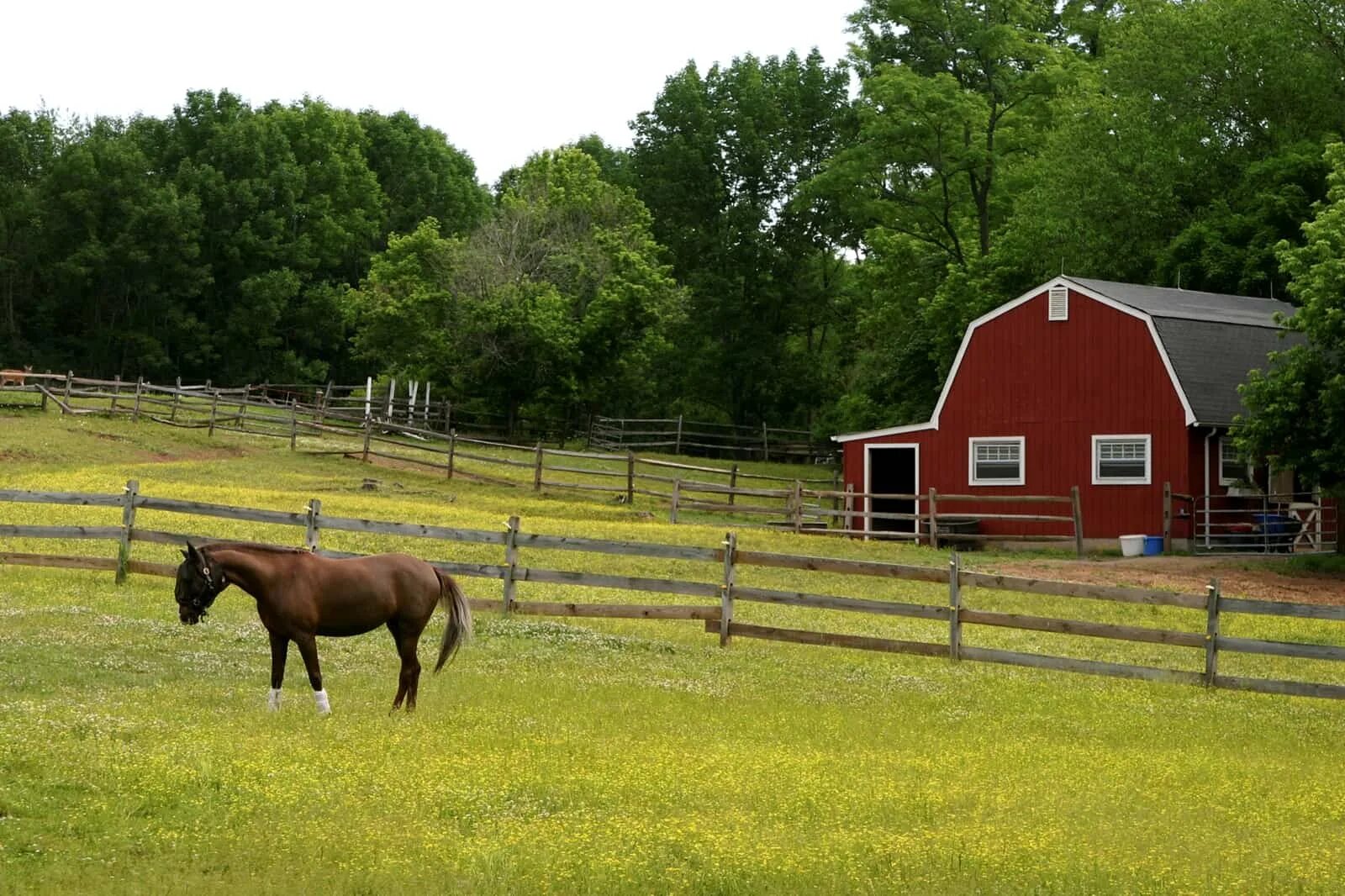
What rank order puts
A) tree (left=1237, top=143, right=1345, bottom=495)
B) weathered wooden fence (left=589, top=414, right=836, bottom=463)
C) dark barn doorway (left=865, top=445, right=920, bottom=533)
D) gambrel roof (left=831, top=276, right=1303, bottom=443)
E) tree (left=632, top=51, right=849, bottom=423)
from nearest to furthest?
1. tree (left=1237, top=143, right=1345, bottom=495)
2. gambrel roof (left=831, top=276, right=1303, bottom=443)
3. dark barn doorway (left=865, top=445, right=920, bottom=533)
4. weathered wooden fence (left=589, top=414, right=836, bottom=463)
5. tree (left=632, top=51, right=849, bottom=423)

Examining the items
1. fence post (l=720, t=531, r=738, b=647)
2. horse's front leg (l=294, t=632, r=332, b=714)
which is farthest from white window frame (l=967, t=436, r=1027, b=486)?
horse's front leg (l=294, t=632, r=332, b=714)

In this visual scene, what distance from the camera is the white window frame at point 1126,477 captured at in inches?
1382

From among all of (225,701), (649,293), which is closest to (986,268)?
(649,293)

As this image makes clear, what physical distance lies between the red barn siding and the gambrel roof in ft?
0.68

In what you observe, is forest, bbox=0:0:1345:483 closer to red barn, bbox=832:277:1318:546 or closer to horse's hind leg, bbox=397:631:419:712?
red barn, bbox=832:277:1318:546

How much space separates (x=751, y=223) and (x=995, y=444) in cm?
3329

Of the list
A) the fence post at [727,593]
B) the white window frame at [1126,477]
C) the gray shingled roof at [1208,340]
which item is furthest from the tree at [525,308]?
the fence post at [727,593]

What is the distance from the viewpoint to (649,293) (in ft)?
190

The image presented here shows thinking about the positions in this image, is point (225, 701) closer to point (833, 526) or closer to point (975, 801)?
point (975, 801)

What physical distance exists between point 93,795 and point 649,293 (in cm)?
4914

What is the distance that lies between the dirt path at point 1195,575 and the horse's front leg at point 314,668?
1671 cm

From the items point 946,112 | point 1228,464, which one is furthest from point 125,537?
point 946,112

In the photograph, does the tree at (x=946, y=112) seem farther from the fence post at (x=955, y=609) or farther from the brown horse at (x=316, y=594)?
the brown horse at (x=316, y=594)

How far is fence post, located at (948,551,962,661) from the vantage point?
17.6m
